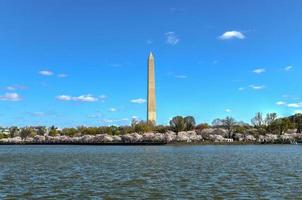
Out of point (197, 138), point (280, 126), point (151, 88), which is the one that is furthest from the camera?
point (280, 126)

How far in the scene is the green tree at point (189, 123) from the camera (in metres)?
166

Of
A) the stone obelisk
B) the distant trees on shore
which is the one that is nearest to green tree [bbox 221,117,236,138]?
the distant trees on shore

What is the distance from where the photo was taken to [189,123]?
16788 cm

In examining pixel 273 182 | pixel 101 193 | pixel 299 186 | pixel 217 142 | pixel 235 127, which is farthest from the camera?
pixel 235 127

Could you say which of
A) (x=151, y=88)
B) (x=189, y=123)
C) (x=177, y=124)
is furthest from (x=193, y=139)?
(x=151, y=88)

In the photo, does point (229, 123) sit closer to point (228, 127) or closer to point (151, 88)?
point (228, 127)

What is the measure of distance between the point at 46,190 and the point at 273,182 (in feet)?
42.7

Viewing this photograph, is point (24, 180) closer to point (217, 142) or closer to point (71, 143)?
point (217, 142)

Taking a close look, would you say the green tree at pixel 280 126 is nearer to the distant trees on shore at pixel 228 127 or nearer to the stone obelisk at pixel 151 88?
the distant trees on shore at pixel 228 127

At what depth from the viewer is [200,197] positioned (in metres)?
22.6

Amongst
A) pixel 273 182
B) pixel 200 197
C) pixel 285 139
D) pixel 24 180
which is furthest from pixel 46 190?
pixel 285 139

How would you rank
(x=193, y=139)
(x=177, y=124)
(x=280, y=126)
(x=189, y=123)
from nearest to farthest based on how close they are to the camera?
(x=193, y=139) → (x=280, y=126) → (x=177, y=124) → (x=189, y=123)

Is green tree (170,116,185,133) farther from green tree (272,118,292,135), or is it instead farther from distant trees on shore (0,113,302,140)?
green tree (272,118,292,135)

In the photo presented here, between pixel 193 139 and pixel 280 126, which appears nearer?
pixel 193 139
